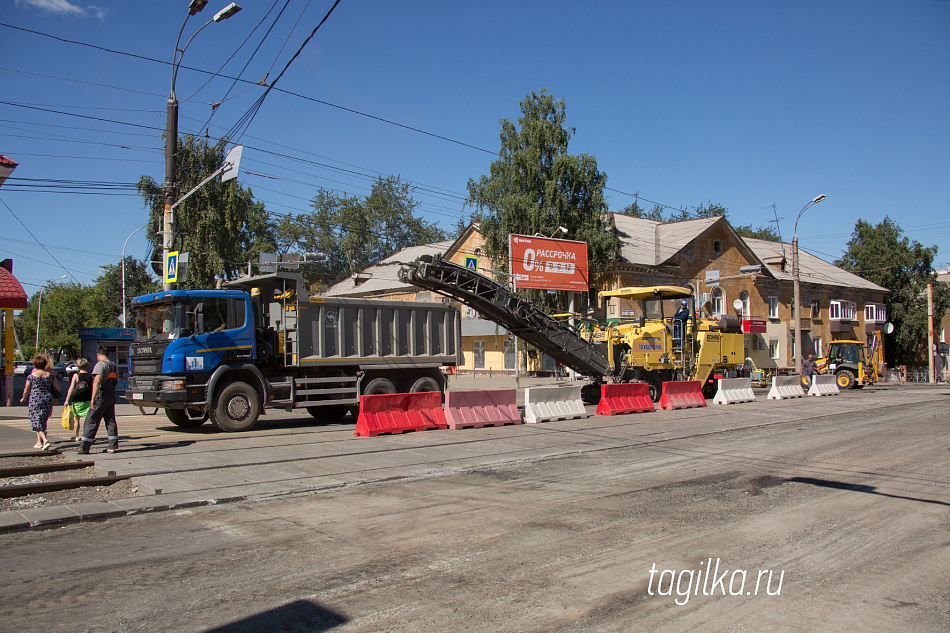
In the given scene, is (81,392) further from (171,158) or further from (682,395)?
(682,395)

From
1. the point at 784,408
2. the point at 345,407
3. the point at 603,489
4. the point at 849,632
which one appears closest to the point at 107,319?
the point at 345,407

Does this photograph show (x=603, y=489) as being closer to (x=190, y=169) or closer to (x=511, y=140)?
(x=511, y=140)

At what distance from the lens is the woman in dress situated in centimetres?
1096

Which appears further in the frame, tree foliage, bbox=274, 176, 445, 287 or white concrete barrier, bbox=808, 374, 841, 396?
tree foliage, bbox=274, 176, 445, 287

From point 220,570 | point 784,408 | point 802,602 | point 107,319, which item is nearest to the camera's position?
point 802,602

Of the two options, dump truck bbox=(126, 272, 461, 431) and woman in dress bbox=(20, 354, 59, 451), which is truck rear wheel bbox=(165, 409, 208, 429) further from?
woman in dress bbox=(20, 354, 59, 451)

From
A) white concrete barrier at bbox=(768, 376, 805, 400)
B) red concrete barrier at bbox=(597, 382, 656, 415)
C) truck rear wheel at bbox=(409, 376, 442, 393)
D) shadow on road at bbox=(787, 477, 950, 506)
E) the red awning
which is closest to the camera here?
shadow on road at bbox=(787, 477, 950, 506)

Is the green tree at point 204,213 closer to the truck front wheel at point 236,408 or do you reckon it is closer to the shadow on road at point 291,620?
the truck front wheel at point 236,408

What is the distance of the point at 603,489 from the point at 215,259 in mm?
36671

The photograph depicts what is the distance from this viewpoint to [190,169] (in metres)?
40.7

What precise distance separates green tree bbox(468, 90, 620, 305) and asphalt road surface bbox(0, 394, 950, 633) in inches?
1201

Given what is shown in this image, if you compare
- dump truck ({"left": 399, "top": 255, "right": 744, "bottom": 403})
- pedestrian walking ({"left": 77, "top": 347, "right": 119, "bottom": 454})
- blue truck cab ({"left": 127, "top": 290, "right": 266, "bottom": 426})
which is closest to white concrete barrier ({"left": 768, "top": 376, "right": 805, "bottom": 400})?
dump truck ({"left": 399, "top": 255, "right": 744, "bottom": 403})

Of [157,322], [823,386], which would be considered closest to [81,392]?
[157,322]

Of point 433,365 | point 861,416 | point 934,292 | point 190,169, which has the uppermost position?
point 190,169
